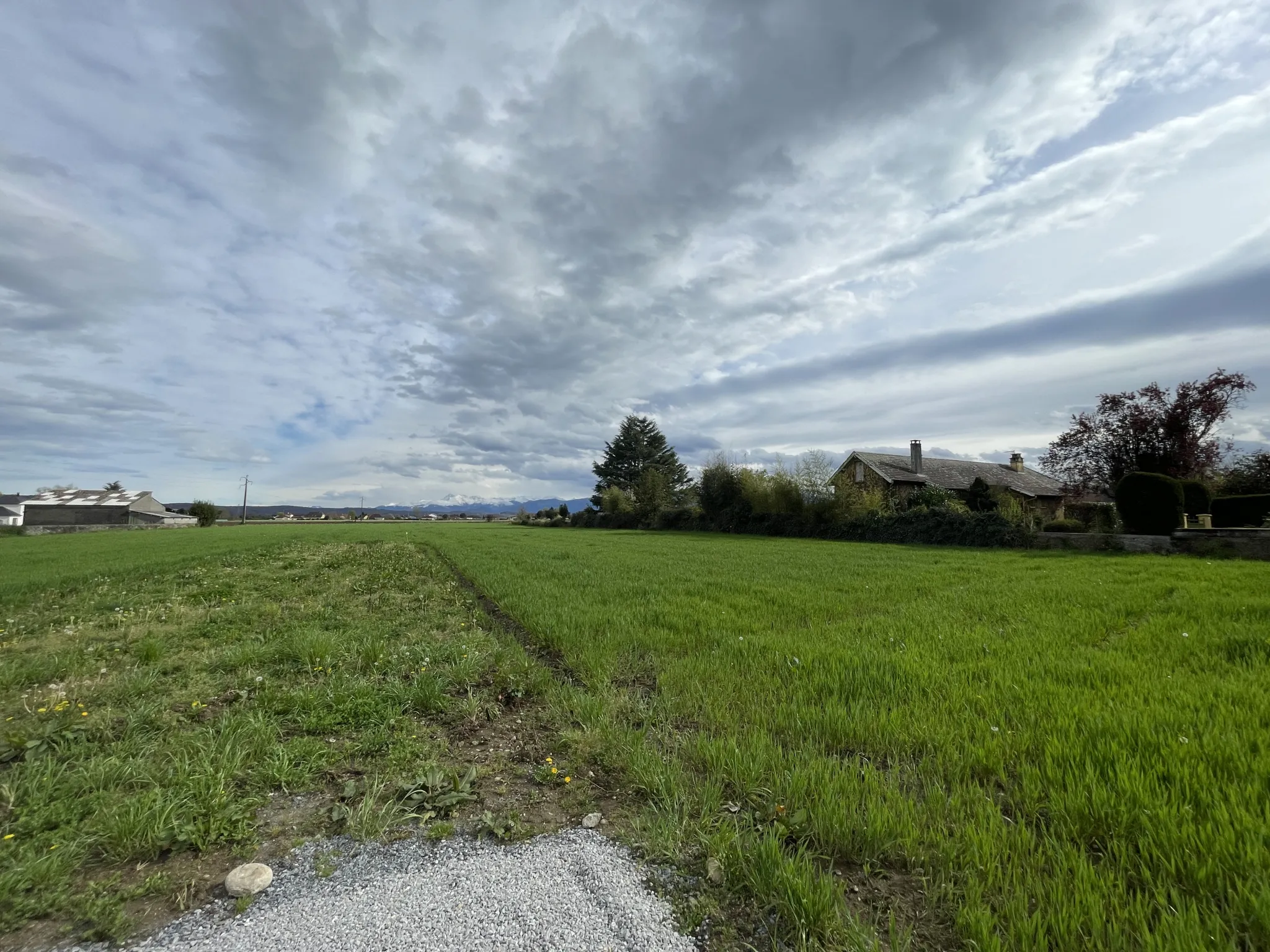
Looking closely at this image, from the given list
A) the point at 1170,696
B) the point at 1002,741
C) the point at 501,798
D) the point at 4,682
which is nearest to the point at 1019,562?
the point at 1170,696

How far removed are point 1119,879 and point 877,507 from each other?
98.0 ft

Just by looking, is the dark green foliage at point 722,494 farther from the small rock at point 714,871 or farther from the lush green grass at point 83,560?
the small rock at point 714,871

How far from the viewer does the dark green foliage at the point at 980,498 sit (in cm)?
3191

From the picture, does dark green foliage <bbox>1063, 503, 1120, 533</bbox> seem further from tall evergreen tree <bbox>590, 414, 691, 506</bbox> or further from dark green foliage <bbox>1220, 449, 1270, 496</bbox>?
tall evergreen tree <bbox>590, 414, 691, 506</bbox>

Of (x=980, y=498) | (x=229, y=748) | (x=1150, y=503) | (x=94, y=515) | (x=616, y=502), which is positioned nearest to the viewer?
(x=229, y=748)

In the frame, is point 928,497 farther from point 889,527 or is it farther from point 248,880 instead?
point 248,880

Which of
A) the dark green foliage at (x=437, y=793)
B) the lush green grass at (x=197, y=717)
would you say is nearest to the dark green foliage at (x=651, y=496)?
the lush green grass at (x=197, y=717)

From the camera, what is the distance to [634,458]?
75625 mm

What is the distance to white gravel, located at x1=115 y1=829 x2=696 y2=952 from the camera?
192 cm

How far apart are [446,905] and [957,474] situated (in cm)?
4817

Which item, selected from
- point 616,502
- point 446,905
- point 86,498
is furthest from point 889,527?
point 86,498

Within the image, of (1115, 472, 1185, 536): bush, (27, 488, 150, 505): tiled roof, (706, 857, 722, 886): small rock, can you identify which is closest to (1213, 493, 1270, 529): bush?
(1115, 472, 1185, 536): bush

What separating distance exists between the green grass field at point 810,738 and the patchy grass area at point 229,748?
0.03 m

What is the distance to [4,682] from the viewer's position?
511 cm
